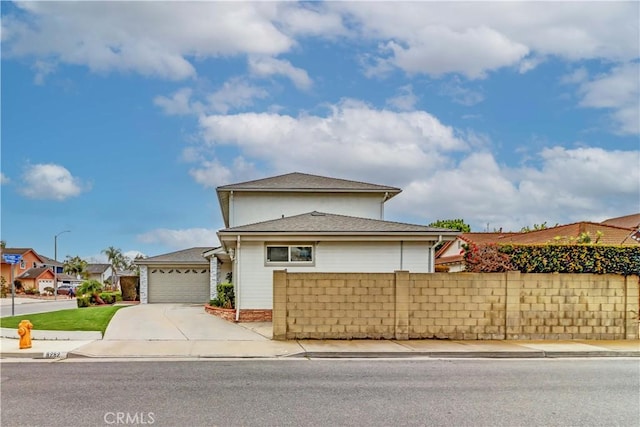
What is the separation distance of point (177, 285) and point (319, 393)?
25834mm

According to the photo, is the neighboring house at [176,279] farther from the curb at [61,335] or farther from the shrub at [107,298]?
the curb at [61,335]

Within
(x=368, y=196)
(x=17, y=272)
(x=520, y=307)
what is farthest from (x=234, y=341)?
(x=17, y=272)

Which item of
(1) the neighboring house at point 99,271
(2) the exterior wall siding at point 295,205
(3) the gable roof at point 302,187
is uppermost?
(3) the gable roof at point 302,187

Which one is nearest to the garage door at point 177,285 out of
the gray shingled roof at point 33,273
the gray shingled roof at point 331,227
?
the gray shingled roof at point 331,227

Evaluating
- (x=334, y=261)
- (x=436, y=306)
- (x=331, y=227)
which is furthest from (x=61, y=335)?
(x=436, y=306)

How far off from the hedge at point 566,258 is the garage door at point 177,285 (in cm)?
1962

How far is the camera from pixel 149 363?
12.0 meters

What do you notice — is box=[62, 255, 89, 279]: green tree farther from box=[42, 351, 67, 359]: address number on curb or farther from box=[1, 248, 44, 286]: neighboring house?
box=[42, 351, 67, 359]: address number on curb

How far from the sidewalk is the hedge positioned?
321 cm

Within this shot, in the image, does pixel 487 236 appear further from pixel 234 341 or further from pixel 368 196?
pixel 234 341

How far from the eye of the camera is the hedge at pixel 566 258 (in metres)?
18.2

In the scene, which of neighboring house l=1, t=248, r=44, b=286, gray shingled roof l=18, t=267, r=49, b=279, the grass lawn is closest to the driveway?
the grass lawn

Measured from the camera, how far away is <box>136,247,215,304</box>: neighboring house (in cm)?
3316

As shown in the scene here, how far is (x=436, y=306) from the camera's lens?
623 inches
